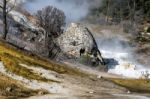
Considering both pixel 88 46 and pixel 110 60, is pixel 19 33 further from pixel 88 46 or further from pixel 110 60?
pixel 110 60

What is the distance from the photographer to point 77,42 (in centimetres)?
11138

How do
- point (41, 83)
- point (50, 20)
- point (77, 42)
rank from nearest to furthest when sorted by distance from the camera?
point (41, 83) → point (50, 20) → point (77, 42)

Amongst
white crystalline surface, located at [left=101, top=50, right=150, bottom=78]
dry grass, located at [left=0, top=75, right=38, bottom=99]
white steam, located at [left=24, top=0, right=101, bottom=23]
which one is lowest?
dry grass, located at [left=0, top=75, right=38, bottom=99]

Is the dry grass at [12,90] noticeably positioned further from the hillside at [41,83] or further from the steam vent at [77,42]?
the steam vent at [77,42]

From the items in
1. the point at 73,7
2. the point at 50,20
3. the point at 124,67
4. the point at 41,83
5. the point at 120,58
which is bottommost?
the point at 41,83

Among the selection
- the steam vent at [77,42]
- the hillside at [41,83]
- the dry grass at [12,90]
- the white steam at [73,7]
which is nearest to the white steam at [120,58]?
the steam vent at [77,42]

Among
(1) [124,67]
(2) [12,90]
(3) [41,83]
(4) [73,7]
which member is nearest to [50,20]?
(1) [124,67]

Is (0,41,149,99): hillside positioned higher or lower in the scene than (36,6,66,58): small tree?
lower

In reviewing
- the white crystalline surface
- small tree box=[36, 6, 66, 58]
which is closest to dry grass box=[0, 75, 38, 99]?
small tree box=[36, 6, 66, 58]

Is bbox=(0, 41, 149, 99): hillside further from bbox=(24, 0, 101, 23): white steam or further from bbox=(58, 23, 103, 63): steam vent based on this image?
bbox=(24, 0, 101, 23): white steam

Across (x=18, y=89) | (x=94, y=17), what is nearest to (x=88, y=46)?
(x=18, y=89)

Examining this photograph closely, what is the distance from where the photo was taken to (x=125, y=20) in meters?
177

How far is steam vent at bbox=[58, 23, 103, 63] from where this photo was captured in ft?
361

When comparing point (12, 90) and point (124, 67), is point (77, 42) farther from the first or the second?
point (12, 90)
